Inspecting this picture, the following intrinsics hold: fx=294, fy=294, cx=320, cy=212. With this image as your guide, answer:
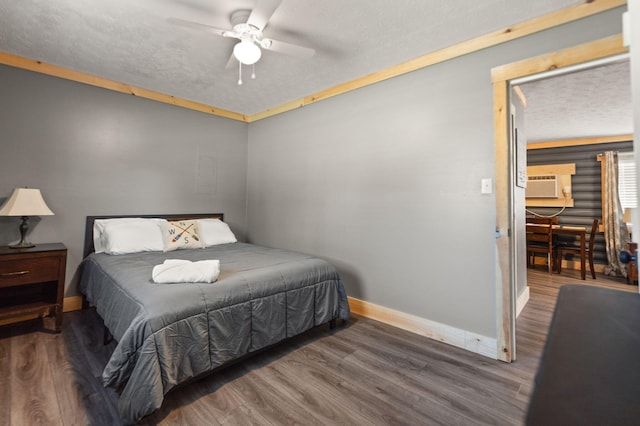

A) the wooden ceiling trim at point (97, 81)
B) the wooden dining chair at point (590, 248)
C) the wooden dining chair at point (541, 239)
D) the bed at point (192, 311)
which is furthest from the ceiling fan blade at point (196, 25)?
the wooden dining chair at point (590, 248)

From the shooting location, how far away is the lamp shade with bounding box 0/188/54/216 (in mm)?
2459

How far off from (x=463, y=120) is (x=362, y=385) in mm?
2093

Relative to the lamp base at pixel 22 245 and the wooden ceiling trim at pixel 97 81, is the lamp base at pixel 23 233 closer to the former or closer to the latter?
the lamp base at pixel 22 245

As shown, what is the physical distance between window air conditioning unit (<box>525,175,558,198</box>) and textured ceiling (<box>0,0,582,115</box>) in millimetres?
4577

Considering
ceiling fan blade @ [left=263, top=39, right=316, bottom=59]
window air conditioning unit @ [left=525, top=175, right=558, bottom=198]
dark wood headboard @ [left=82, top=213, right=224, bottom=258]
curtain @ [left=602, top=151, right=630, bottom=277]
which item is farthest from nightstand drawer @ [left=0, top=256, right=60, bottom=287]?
curtain @ [left=602, top=151, right=630, bottom=277]

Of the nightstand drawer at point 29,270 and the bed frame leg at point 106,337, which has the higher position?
the nightstand drawer at point 29,270

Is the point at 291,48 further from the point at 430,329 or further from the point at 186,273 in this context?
the point at 430,329

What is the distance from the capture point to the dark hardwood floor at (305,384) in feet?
5.17

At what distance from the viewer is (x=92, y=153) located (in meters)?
3.10

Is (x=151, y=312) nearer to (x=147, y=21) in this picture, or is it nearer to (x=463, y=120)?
(x=147, y=21)

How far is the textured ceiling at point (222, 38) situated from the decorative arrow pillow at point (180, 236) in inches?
61.4

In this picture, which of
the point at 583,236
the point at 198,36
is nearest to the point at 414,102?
the point at 198,36

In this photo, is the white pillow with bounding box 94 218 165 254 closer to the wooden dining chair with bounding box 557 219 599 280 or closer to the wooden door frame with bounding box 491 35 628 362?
the wooden door frame with bounding box 491 35 628 362

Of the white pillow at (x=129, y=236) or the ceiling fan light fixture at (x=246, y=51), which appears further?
the white pillow at (x=129, y=236)
